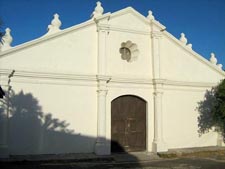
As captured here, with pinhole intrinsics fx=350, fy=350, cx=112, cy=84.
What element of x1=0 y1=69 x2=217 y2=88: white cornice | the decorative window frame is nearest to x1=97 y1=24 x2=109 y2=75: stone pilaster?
x1=0 y1=69 x2=217 y2=88: white cornice

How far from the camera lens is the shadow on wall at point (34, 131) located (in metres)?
13.5

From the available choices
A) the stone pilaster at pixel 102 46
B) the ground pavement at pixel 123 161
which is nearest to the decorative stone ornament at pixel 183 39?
the stone pilaster at pixel 102 46

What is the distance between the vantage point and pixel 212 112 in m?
17.4

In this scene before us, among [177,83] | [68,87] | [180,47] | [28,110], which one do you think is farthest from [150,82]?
[28,110]

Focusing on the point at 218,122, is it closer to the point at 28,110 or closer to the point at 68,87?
the point at 68,87

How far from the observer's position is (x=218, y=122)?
57.9 ft

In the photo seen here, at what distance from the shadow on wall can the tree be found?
6.48m

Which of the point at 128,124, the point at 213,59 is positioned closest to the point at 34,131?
the point at 128,124

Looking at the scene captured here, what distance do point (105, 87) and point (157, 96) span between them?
265 centimetres

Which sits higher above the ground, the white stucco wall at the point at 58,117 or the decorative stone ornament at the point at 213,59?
the decorative stone ornament at the point at 213,59

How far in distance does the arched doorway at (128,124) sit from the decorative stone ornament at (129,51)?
1.79 m

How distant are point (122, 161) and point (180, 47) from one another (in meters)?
6.64

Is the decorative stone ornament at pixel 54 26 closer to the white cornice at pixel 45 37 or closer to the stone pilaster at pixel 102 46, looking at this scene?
the white cornice at pixel 45 37

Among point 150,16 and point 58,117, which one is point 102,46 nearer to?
point 150,16
